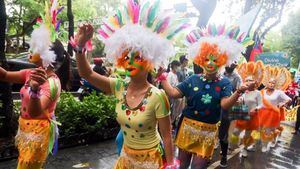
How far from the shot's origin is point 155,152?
8.84 ft

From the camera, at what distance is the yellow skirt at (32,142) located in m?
3.08

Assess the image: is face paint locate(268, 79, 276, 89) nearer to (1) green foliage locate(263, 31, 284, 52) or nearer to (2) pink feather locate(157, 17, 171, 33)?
(2) pink feather locate(157, 17, 171, 33)

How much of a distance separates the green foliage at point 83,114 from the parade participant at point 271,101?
3.44m

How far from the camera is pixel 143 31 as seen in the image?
254cm

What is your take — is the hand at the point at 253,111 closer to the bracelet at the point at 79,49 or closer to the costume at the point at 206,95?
the costume at the point at 206,95

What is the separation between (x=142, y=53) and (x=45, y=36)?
1.12 metres

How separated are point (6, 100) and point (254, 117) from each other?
4.87m

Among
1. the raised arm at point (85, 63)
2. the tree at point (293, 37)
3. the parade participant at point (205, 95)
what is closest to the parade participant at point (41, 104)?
the raised arm at point (85, 63)

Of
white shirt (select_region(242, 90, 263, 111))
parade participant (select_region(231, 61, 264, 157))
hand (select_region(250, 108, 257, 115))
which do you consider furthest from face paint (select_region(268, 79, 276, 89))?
hand (select_region(250, 108, 257, 115))

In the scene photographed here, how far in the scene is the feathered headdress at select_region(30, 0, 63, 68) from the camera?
308 cm

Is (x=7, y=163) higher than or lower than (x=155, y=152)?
lower

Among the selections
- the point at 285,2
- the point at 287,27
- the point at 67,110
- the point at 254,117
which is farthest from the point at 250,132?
the point at 287,27

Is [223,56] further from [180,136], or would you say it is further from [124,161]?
[124,161]

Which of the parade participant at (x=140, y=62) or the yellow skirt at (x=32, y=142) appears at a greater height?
the parade participant at (x=140, y=62)
